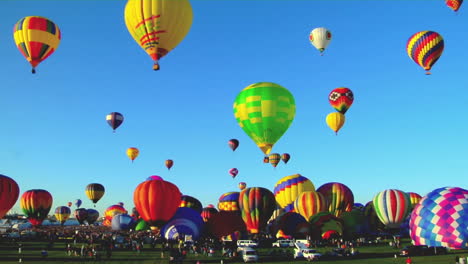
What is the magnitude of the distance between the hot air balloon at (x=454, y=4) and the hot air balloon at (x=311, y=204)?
71.7 feet

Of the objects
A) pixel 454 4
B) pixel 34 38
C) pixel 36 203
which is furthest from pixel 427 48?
pixel 36 203

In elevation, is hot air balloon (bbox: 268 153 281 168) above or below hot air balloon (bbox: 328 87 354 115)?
below

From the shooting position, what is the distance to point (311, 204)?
148 feet

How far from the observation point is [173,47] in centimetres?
3036

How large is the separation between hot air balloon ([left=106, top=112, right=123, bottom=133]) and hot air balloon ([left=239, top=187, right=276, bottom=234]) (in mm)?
21862

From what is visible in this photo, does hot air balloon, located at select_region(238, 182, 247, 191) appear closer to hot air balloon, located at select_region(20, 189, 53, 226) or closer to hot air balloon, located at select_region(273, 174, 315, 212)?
hot air balloon, located at select_region(273, 174, 315, 212)

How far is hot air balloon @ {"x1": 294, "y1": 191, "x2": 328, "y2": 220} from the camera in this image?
1770 inches

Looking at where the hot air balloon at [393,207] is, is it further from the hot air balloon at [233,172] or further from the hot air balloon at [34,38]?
the hot air balloon at [233,172]

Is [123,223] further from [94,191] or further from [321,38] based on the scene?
[321,38]

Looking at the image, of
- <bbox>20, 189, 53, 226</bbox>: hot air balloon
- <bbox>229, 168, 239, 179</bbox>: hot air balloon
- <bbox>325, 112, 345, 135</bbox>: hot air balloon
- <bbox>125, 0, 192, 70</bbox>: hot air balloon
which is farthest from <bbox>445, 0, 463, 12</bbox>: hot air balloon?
<bbox>20, 189, 53, 226</bbox>: hot air balloon

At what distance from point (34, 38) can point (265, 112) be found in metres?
18.6

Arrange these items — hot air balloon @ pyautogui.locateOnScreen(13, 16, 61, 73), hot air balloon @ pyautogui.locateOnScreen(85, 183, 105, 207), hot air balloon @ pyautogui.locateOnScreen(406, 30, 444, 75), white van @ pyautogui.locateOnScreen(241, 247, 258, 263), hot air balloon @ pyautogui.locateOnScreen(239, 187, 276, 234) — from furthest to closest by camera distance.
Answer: hot air balloon @ pyautogui.locateOnScreen(85, 183, 105, 207) < hot air balloon @ pyautogui.locateOnScreen(239, 187, 276, 234) < hot air balloon @ pyautogui.locateOnScreen(406, 30, 444, 75) < hot air balloon @ pyautogui.locateOnScreen(13, 16, 61, 73) < white van @ pyautogui.locateOnScreen(241, 247, 258, 263)

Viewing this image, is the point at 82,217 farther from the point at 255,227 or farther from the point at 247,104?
the point at 247,104

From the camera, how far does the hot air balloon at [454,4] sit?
137ft
